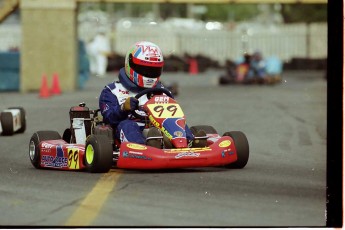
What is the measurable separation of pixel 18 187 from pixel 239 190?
6.10 ft

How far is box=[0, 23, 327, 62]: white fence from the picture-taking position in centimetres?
6362

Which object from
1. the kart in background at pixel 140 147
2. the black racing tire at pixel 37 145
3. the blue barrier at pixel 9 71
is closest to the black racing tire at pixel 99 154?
the kart in background at pixel 140 147

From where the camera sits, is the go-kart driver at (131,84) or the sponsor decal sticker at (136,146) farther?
the go-kart driver at (131,84)

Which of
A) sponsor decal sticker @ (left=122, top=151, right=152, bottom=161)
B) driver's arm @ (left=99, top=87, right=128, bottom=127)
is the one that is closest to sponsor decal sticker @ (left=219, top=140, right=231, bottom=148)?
sponsor decal sticker @ (left=122, top=151, right=152, bottom=161)

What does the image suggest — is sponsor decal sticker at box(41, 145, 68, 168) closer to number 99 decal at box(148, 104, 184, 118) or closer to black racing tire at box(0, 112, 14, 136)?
number 99 decal at box(148, 104, 184, 118)

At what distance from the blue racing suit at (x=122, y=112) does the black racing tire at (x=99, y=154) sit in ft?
1.32

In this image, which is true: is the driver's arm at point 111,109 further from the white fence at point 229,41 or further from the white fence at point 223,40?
the white fence at point 229,41

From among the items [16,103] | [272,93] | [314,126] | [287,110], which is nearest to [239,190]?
[314,126]

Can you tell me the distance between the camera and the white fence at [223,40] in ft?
209

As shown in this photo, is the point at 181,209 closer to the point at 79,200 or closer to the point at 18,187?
the point at 79,200

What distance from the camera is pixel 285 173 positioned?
35.1 feet

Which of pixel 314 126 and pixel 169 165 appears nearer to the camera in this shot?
pixel 169 165

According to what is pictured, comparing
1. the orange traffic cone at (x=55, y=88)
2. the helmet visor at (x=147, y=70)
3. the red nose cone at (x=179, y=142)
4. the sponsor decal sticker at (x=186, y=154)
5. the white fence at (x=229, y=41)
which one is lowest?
the white fence at (x=229, y=41)

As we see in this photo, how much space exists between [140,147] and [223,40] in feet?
185
